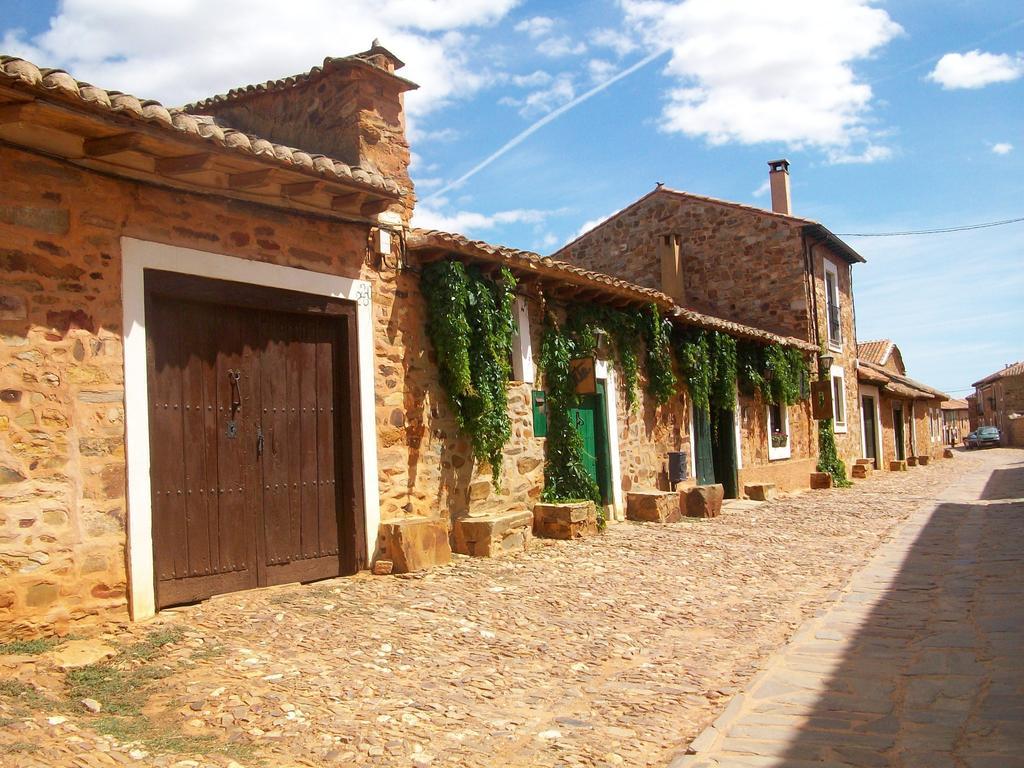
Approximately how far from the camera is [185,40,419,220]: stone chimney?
25.5 ft

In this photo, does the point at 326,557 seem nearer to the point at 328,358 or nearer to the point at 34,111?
the point at 328,358

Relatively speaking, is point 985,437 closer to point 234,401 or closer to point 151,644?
point 234,401

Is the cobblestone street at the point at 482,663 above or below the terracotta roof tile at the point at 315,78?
below

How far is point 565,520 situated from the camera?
30.0ft

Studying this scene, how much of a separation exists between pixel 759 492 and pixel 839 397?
7959 millimetres

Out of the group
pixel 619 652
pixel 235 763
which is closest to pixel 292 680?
pixel 235 763

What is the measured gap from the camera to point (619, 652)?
5.19m

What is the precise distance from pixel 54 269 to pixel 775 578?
618 centimetres

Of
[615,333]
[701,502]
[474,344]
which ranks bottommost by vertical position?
[701,502]

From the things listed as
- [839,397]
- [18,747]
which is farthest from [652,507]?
[839,397]

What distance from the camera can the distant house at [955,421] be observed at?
5488cm

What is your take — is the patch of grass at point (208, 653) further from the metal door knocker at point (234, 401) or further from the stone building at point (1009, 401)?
the stone building at point (1009, 401)

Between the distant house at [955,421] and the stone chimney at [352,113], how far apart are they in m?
51.8

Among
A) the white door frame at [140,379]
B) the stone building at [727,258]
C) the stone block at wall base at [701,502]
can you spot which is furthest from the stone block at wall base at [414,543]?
the stone building at [727,258]
